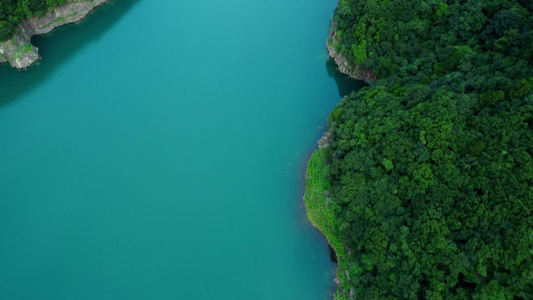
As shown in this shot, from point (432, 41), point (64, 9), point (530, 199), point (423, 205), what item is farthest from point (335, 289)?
point (64, 9)

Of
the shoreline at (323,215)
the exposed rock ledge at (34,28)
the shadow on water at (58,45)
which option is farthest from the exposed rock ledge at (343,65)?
the exposed rock ledge at (34,28)

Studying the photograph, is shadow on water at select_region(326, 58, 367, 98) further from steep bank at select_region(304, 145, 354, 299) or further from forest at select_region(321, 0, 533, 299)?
steep bank at select_region(304, 145, 354, 299)

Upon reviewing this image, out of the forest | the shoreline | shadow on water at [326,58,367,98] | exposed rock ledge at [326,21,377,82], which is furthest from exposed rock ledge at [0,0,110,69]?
the forest

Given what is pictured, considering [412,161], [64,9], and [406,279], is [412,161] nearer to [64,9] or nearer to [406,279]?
[406,279]

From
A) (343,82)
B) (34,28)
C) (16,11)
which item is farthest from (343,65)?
(16,11)

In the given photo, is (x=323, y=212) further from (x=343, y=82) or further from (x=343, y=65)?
(x=343, y=65)

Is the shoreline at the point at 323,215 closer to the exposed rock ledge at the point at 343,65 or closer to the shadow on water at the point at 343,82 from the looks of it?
the shadow on water at the point at 343,82
